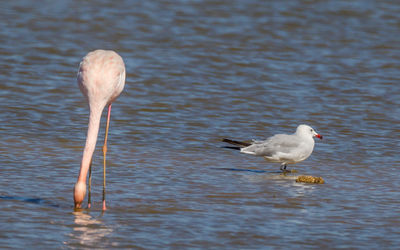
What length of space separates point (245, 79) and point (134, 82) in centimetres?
227

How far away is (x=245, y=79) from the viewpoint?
58.9 feet

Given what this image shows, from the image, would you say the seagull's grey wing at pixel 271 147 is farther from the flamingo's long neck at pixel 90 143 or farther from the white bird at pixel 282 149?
the flamingo's long neck at pixel 90 143

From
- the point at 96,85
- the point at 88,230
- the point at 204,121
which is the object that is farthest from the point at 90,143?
the point at 204,121

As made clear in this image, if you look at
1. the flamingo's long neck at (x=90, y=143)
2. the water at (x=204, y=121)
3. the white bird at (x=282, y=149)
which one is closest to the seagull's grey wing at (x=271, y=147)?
the white bird at (x=282, y=149)

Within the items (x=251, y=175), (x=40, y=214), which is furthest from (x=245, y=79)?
(x=40, y=214)

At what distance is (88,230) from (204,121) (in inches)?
259

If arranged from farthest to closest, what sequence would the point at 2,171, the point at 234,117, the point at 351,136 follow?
the point at 234,117 → the point at 351,136 → the point at 2,171

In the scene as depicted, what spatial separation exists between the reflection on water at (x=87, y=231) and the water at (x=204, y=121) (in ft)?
0.09

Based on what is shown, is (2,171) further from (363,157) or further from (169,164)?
(363,157)

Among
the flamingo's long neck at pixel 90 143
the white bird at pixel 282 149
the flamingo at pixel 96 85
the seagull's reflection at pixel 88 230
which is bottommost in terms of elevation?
the seagull's reflection at pixel 88 230

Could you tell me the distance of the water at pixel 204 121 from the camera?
8508mm

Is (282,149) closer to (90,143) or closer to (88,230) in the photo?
(90,143)

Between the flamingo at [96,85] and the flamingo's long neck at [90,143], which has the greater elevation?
the flamingo at [96,85]

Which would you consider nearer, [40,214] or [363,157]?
[40,214]
